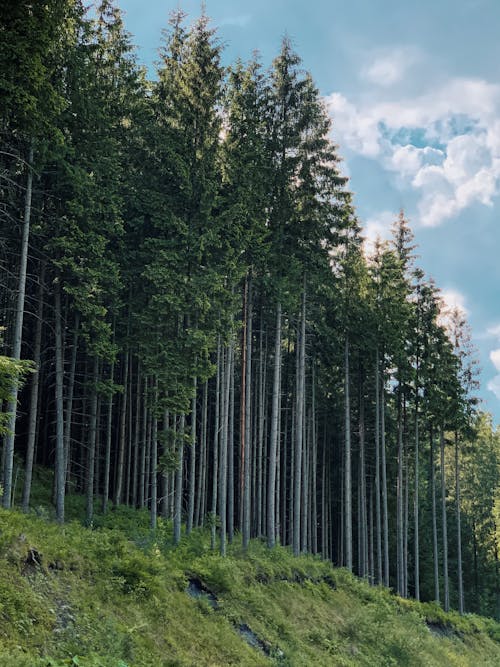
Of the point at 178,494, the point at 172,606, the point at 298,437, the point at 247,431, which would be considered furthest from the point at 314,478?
the point at 172,606

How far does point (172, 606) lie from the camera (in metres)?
11.7

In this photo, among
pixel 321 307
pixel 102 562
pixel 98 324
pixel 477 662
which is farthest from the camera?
pixel 321 307

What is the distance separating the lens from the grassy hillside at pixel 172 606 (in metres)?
8.40

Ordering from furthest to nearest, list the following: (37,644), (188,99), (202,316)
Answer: (188,99), (202,316), (37,644)

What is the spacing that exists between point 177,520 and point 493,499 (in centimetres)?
3681

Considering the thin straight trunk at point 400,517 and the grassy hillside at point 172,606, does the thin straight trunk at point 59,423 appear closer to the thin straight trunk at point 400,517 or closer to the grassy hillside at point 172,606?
the grassy hillside at point 172,606

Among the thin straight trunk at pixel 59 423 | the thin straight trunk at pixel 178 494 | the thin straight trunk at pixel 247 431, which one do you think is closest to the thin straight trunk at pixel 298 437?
the thin straight trunk at pixel 247 431

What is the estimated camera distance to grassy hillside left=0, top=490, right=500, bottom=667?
331 inches

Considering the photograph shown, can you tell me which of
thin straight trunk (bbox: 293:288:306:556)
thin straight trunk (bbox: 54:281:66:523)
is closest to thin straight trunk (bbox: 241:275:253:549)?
thin straight trunk (bbox: 293:288:306:556)

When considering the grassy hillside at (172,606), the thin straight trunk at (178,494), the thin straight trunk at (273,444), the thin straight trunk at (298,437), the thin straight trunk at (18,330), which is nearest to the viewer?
the grassy hillside at (172,606)

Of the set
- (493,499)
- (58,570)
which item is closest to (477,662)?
(58,570)

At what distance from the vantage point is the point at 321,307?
91.5ft

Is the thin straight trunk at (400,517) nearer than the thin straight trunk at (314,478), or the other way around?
the thin straight trunk at (400,517)

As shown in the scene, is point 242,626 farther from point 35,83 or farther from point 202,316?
point 35,83
